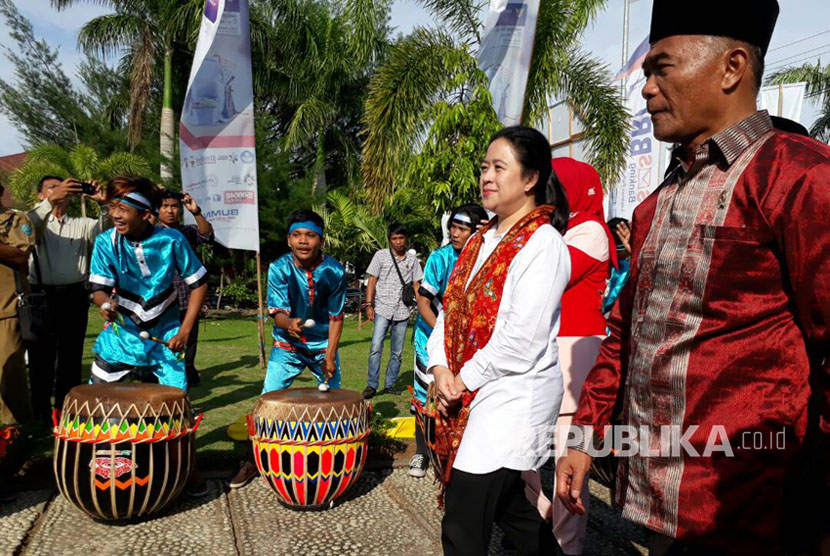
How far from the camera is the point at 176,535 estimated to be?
3371 millimetres

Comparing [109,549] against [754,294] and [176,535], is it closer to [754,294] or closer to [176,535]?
[176,535]

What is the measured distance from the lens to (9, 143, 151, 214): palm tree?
18.2 metres

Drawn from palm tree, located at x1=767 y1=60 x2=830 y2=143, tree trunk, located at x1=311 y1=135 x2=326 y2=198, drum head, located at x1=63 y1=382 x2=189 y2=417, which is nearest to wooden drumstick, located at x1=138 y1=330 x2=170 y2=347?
drum head, located at x1=63 y1=382 x2=189 y2=417

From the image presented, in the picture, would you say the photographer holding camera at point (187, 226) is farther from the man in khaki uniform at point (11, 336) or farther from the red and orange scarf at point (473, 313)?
the red and orange scarf at point (473, 313)

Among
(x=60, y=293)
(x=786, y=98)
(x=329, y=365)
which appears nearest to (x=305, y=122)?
(x=786, y=98)

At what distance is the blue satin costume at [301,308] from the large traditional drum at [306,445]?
0.61 metres

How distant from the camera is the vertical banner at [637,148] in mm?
10938

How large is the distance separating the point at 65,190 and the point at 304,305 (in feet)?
6.85

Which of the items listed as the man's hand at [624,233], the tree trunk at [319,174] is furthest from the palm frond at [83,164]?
the man's hand at [624,233]

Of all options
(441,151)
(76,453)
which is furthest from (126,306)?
(441,151)

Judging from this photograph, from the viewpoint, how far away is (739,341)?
1363mm

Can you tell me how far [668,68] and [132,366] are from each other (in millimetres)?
3691

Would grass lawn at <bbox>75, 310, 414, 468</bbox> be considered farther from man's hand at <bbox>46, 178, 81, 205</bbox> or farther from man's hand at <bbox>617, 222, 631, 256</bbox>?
man's hand at <bbox>617, 222, 631, 256</bbox>

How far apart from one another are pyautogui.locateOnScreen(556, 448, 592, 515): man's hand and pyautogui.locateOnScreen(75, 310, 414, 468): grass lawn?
10.9ft
